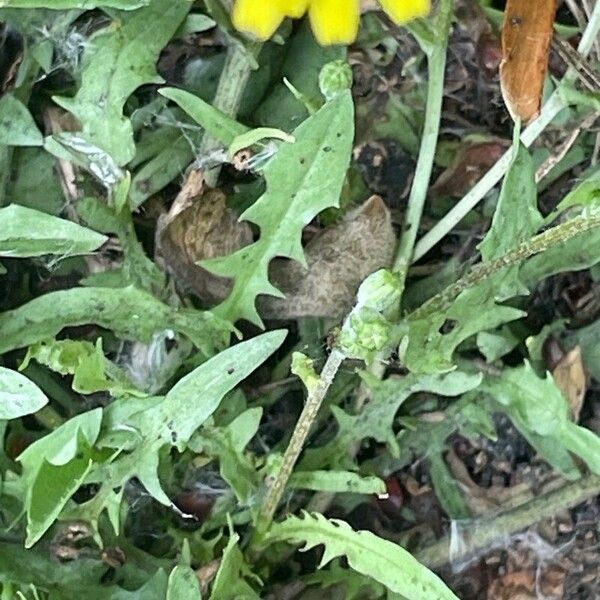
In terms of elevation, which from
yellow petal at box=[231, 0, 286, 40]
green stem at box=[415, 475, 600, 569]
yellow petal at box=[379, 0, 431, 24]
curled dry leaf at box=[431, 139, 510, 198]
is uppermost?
yellow petal at box=[379, 0, 431, 24]

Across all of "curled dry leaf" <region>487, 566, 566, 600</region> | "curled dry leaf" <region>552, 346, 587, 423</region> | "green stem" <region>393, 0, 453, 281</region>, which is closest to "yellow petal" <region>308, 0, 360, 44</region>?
"green stem" <region>393, 0, 453, 281</region>

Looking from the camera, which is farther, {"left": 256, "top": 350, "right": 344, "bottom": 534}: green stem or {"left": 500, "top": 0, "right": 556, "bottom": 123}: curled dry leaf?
{"left": 500, "top": 0, "right": 556, "bottom": 123}: curled dry leaf

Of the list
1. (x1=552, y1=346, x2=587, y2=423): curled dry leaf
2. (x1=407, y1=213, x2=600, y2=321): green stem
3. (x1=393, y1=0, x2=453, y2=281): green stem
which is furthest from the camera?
(x1=552, y1=346, x2=587, y2=423): curled dry leaf

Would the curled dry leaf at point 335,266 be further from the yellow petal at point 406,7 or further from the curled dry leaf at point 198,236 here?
the yellow petal at point 406,7

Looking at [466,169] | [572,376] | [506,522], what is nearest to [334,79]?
[466,169]

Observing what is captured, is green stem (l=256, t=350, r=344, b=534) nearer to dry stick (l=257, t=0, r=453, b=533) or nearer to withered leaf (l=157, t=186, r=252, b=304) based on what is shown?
dry stick (l=257, t=0, r=453, b=533)

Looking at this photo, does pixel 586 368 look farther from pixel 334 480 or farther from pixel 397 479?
pixel 334 480

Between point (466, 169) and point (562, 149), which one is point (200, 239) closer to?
point (466, 169)
